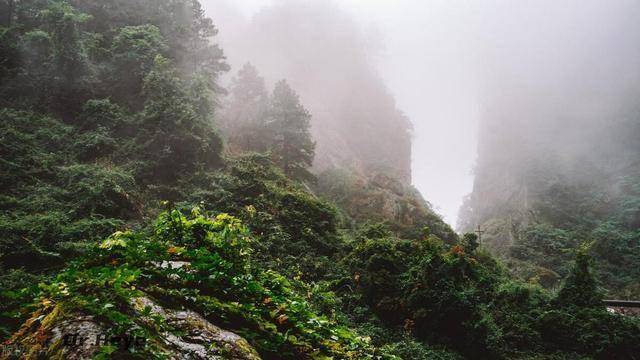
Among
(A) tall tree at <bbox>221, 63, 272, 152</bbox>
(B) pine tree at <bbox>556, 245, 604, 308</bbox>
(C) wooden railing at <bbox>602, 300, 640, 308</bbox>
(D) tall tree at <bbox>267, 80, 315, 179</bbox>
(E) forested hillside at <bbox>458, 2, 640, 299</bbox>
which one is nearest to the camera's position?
(B) pine tree at <bbox>556, 245, 604, 308</bbox>

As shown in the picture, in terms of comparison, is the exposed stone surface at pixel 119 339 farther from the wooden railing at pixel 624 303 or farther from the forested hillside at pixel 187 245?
the wooden railing at pixel 624 303

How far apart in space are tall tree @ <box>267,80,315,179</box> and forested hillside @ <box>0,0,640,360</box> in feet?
0.33

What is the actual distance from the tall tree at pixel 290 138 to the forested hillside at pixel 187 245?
10cm

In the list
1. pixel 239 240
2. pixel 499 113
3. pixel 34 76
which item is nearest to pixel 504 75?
pixel 499 113

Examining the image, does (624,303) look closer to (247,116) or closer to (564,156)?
(247,116)

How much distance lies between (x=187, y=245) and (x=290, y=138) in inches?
860

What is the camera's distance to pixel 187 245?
4.78 m

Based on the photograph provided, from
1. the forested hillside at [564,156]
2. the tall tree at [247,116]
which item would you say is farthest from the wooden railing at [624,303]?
the tall tree at [247,116]

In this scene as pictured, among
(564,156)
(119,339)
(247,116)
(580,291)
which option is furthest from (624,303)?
(564,156)

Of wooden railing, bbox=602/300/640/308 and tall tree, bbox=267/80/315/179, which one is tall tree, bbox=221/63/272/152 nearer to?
tall tree, bbox=267/80/315/179

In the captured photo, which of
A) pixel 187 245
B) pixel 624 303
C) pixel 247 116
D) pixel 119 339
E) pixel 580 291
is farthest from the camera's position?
pixel 247 116

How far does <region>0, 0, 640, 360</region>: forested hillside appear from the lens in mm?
3174

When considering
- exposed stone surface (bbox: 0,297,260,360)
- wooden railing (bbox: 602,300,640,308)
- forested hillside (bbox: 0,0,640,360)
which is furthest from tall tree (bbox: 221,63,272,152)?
exposed stone surface (bbox: 0,297,260,360)

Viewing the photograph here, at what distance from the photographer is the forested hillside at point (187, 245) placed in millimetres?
3174
